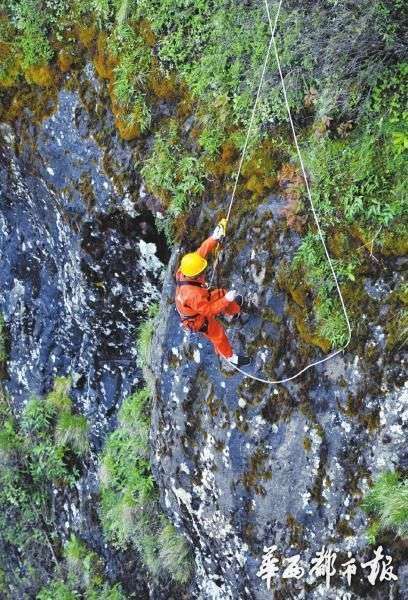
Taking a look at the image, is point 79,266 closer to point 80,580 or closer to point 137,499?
point 137,499

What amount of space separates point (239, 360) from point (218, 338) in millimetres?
425

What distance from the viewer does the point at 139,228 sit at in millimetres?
10133

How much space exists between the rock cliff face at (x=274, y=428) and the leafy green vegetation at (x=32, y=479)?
15.7 feet

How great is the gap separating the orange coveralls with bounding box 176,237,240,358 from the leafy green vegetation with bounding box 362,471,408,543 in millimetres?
2376

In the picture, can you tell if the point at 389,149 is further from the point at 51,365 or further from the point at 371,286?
the point at 51,365

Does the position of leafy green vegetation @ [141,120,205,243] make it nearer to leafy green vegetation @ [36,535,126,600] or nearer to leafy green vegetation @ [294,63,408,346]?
leafy green vegetation @ [294,63,408,346]

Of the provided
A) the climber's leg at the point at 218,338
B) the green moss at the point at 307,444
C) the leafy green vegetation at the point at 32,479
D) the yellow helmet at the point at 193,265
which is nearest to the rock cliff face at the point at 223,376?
the green moss at the point at 307,444

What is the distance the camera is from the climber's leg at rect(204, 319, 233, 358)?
8055 mm

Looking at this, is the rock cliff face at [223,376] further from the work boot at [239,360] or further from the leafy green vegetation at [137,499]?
the leafy green vegetation at [137,499]

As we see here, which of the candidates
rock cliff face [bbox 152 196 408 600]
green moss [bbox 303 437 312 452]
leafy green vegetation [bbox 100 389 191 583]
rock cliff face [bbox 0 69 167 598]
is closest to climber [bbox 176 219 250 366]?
rock cliff face [bbox 152 196 408 600]

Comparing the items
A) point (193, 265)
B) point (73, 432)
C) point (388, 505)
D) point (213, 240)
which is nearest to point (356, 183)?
point (213, 240)

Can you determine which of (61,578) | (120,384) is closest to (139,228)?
(120,384)

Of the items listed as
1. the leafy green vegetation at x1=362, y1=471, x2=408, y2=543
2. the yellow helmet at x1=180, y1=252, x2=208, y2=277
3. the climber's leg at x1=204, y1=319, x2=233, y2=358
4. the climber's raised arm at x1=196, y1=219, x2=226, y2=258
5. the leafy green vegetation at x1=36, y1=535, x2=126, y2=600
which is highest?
the climber's raised arm at x1=196, y1=219, x2=226, y2=258

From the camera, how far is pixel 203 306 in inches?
304
